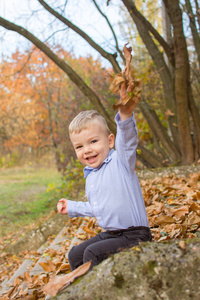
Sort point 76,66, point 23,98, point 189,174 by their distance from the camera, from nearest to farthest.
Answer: point 189,174, point 76,66, point 23,98

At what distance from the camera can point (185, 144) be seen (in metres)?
5.38

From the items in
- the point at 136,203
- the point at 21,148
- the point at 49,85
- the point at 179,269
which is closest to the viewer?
the point at 179,269

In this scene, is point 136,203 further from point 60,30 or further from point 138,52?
point 138,52

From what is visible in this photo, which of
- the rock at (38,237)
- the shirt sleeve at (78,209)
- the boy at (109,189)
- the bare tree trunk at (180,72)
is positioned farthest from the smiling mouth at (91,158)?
the bare tree trunk at (180,72)

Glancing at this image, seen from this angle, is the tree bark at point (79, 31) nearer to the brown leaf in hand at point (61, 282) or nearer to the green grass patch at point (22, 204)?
the green grass patch at point (22, 204)

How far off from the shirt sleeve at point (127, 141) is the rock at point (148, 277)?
652 mm

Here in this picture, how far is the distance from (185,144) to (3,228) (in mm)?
4731

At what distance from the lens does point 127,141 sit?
5.89 feet

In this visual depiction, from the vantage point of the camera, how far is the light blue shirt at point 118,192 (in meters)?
1.90

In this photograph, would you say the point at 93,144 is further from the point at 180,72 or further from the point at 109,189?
the point at 180,72

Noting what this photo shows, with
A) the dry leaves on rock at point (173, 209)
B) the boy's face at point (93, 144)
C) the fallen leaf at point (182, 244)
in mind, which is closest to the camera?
the fallen leaf at point (182, 244)

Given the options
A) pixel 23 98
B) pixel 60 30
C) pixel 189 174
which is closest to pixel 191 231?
pixel 189 174

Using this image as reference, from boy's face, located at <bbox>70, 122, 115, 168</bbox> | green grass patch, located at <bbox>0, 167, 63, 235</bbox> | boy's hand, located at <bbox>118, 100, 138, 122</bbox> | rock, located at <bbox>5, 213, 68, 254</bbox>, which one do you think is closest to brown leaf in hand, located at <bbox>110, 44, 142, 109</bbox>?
boy's hand, located at <bbox>118, 100, 138, 122</bbox>

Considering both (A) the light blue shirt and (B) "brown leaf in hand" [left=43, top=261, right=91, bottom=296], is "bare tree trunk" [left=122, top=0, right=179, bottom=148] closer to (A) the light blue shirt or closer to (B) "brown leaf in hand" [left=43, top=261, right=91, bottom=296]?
(A) the light blue shirt
